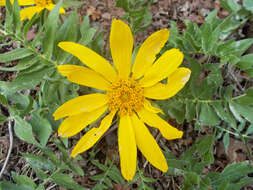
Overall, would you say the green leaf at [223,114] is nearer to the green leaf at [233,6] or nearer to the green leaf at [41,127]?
the green leaf at [233,6]

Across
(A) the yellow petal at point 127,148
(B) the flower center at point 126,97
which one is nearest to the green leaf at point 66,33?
(B) the flower center at point 126,97

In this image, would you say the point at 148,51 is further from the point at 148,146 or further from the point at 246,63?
the point at 246,63

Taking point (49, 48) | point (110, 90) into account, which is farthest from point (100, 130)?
point (49, 48)

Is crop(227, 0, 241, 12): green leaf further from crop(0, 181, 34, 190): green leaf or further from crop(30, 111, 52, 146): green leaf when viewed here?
crop(0, 181, 34, 190): green leaf

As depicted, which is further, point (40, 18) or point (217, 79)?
point (40, 18)

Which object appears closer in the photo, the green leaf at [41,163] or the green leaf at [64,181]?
the green leaf at [64,181]

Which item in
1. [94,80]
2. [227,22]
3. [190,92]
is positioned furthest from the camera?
[227,22]

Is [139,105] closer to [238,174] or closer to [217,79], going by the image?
[217,79]
